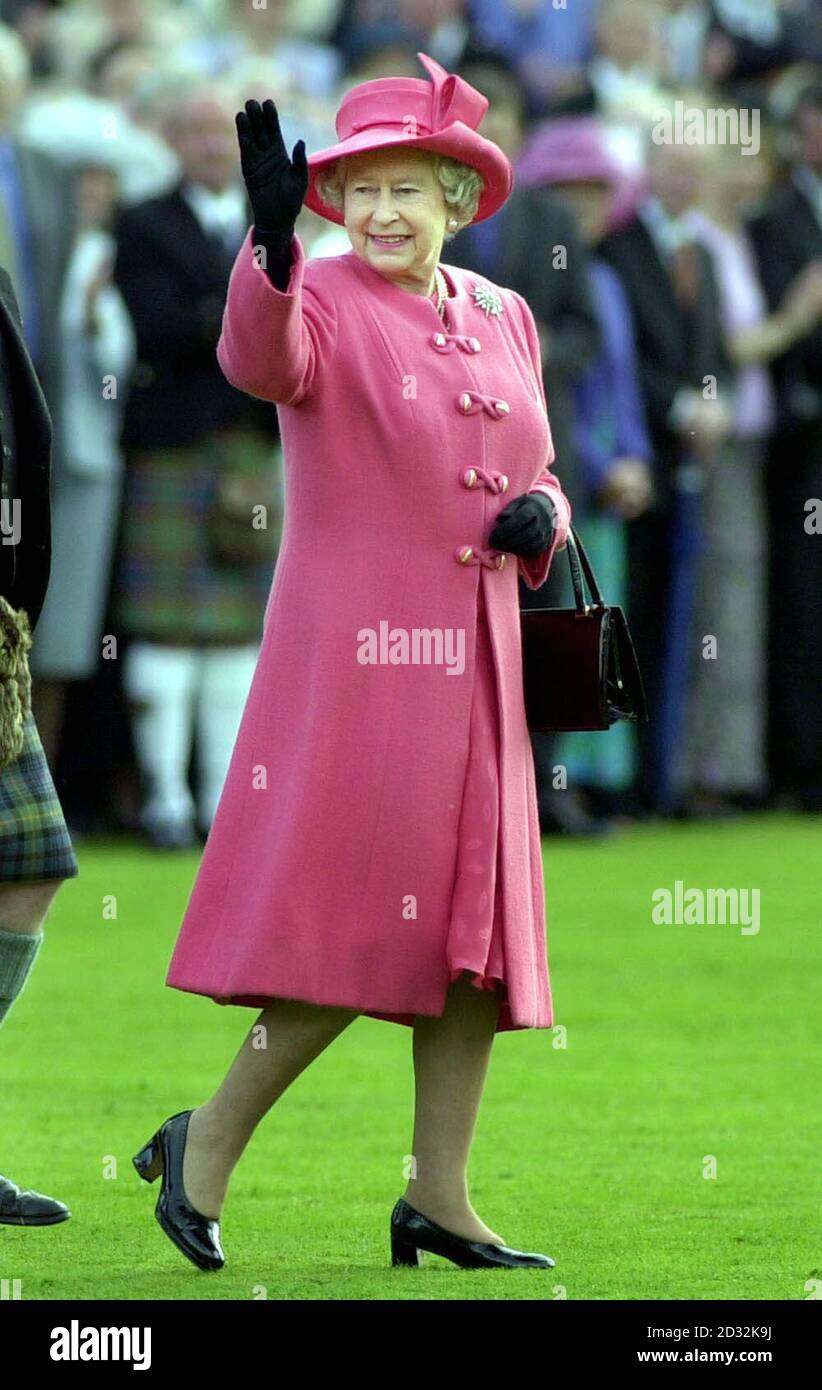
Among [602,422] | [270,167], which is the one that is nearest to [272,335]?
[270,167]

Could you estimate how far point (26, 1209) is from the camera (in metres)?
5.34

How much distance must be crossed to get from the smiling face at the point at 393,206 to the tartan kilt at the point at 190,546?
19.5 feet

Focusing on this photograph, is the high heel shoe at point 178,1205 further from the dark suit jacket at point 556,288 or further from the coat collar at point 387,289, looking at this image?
the dark suit jacket at point 556,288

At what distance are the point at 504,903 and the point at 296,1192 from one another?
3.56 feet

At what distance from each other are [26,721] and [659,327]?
23.5 ft

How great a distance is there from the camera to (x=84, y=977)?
8359 millimetres

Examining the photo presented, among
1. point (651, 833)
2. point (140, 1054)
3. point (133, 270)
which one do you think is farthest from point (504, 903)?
point (651, 833)

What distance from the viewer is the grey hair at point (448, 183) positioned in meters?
5.02

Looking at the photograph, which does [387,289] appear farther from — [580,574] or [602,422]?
[602,422]

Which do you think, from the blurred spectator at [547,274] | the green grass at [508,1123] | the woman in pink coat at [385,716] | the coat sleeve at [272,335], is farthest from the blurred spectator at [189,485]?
the coat sleeve at [272,335]

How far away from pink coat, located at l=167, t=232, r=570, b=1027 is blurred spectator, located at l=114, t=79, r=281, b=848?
5.81 m

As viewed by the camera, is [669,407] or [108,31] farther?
[108,31]
